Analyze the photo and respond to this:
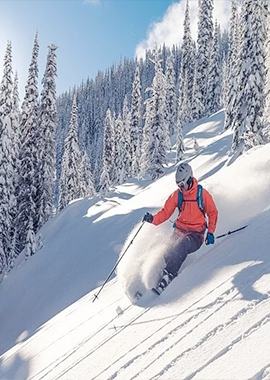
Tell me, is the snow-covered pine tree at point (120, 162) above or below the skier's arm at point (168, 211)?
above

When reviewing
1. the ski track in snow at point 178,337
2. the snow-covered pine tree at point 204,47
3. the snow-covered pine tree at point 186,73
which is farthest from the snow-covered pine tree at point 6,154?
the snow-covered pine tree at point 186,73

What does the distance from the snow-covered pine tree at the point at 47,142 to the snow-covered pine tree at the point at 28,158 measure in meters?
0.45

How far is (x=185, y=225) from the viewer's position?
696cm

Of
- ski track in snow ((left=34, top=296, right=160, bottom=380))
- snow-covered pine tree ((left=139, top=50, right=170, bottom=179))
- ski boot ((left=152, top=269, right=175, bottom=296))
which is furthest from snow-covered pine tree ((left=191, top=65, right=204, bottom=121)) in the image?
ski track in snow ((left=34, top=296, right=160, bottom=380))

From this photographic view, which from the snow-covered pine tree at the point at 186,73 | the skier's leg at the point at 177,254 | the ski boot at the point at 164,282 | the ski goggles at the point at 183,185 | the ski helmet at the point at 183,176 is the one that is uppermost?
the snow-covered pine tree at the point at 186,73

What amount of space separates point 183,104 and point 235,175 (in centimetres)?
5748

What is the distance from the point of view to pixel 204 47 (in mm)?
55312

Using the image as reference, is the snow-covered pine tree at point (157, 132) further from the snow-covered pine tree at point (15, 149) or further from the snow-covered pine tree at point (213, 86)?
the snow-covered pine tree at point (213, 86)

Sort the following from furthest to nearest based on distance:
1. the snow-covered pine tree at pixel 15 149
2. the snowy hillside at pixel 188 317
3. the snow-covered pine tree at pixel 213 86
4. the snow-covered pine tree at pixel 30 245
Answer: the snow-covered pine tree at pixel 213 86 → the snow-covered pine tree at pixel 15 149 → the snow-covered pine tree at pixel 30 245 → the snowy hillside at pixel 188 317

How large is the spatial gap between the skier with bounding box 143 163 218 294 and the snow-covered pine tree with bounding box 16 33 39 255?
24.0 meters

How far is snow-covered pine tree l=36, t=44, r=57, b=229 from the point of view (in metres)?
30.6

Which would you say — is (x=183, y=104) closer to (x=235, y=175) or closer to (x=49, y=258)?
(x=49, y=258)

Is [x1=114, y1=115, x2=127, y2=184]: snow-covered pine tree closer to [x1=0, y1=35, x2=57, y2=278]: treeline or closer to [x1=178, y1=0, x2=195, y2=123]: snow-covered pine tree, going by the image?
[x1=178, y1=0, x2=195, y2=123]: snow-covered pine tree

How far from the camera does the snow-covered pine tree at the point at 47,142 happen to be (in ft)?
100
